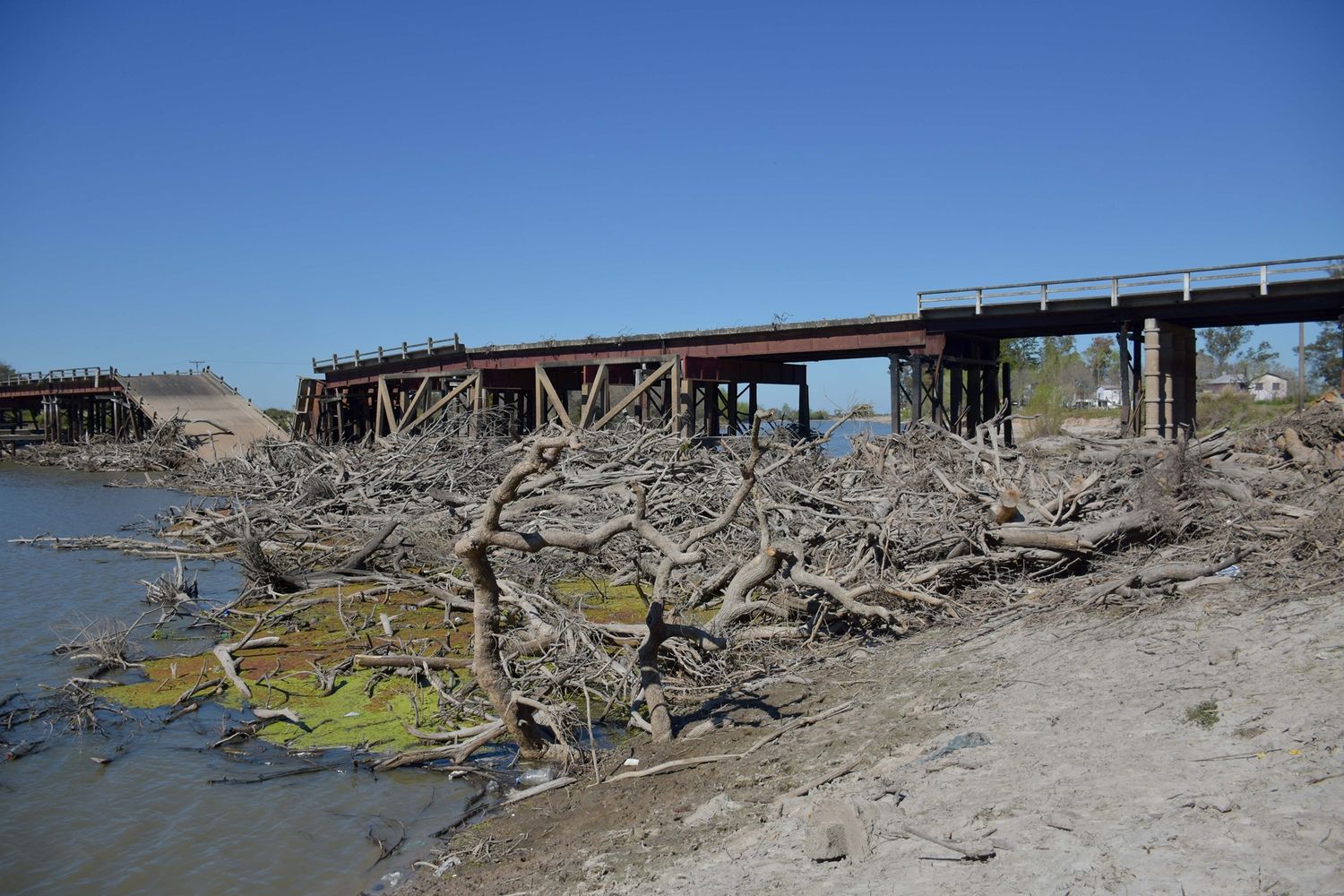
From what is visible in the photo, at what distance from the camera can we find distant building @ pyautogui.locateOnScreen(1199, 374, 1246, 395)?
46.8 metres

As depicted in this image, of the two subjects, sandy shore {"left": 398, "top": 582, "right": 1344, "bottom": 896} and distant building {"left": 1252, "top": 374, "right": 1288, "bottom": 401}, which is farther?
distant building {"left": 1252, "top": 374, "right": 1288, "bottom": 401}

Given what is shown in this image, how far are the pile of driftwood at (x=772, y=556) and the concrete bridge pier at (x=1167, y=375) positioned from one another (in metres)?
9.02

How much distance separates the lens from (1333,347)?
54.5 m

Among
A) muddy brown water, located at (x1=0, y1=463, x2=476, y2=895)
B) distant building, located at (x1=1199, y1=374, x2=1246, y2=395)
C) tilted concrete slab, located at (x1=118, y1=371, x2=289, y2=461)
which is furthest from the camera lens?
distant building, located at (x1=1199, y1=374, x2=1246, y2=395)

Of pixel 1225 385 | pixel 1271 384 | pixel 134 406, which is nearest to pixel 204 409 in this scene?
pixel 134 406

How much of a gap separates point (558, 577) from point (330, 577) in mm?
3193

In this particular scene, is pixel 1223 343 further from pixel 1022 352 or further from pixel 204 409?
pixel 204 409

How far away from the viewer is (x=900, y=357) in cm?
2594

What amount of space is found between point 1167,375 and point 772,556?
1973 cm

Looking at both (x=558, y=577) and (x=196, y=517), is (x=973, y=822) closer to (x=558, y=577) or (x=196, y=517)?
(x=558, y=577)

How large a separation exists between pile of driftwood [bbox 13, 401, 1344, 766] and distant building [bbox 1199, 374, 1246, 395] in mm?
34934

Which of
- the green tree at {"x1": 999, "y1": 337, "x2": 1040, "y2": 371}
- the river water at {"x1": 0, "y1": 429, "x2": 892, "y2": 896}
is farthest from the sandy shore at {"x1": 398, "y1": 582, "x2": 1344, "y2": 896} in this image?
the green tree at {"x1": 999, "y1": 337, "x2": 1040, "y2": 371}

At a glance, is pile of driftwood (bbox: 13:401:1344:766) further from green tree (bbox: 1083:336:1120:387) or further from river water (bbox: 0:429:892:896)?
green tree (bbox: 1083:336:1120:387)

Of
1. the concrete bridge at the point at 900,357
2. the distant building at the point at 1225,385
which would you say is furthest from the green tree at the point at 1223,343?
the concrete bridge at the point at 900,357
